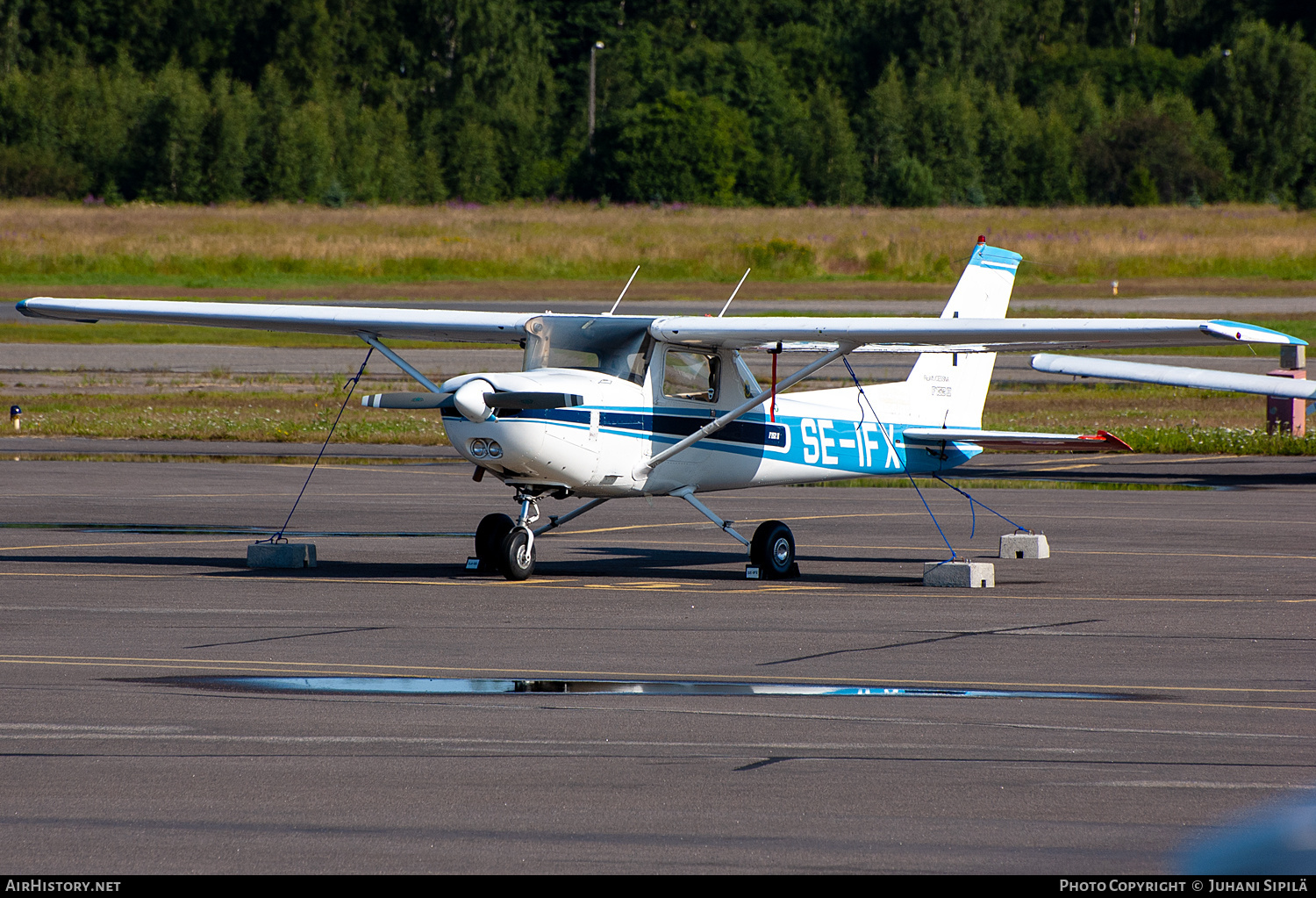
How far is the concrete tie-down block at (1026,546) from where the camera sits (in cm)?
1523

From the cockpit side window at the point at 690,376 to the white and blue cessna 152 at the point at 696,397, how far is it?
0.02 m

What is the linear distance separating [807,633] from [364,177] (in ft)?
262

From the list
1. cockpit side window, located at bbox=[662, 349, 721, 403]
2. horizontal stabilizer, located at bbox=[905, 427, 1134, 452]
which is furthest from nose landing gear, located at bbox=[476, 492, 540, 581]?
horizontal stabilizer, located at bbox=[905, 427, 1134, 452]

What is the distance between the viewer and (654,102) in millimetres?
88250

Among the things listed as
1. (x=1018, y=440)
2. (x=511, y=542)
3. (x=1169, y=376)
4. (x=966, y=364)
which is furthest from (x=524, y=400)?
(x=1169, y=376)

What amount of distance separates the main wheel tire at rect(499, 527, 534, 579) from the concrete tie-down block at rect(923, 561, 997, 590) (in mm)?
3283

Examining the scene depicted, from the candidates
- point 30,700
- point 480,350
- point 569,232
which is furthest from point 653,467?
point 569,232

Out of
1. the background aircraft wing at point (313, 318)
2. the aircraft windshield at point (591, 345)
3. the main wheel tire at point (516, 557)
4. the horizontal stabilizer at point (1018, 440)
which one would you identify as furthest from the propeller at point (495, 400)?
the horizontal stabilizer at point (1018, 440)

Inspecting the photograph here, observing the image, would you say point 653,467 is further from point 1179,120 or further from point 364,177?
point 1179,120

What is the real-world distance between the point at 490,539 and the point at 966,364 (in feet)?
17.8

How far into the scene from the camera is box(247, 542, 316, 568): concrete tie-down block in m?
14.7

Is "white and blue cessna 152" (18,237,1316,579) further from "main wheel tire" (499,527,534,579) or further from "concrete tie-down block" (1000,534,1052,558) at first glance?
"concrete tie-down block" (1000,534,1052,558)

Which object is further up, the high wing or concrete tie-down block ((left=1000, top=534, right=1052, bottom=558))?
the high wing

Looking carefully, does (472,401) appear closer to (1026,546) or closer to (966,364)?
(1026,546)
